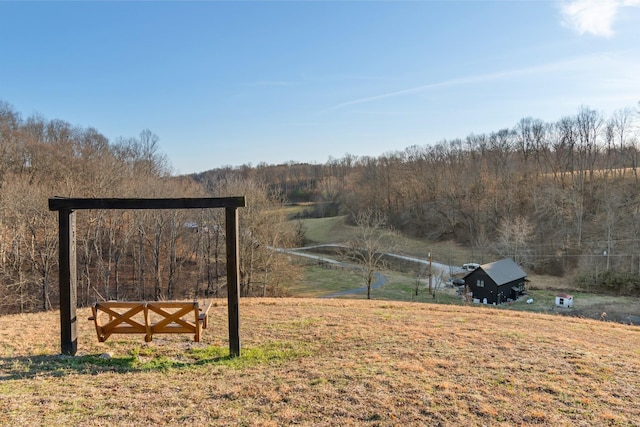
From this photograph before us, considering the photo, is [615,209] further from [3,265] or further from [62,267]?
[3,265]

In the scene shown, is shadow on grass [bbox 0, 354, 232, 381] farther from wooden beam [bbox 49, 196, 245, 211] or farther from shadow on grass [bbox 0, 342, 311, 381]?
wooden beam [bbox 49, 196, 245, 211]

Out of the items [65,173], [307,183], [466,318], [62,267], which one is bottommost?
[466,318]

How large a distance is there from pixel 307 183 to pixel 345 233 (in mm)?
42682

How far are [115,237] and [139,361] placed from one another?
949 inches

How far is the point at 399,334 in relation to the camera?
341 inches

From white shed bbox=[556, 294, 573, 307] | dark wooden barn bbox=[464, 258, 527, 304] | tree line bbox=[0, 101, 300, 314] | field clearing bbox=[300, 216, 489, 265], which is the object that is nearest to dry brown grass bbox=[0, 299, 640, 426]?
tree line bbox=[0, 101, 300, 314]

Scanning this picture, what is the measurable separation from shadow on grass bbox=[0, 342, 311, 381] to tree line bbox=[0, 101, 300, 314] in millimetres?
15918

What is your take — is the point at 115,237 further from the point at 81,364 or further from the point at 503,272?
the point at 503,272

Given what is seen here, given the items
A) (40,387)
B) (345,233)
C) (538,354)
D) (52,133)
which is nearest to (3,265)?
(40,387)

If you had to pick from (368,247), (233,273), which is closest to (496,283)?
(368,247)

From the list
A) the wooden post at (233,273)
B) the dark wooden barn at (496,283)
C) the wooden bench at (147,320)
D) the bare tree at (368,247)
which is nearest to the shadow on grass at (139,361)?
the wooden post at (233,273)

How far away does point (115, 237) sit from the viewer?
27.8 metres

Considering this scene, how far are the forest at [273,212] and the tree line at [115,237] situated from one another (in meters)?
0.12

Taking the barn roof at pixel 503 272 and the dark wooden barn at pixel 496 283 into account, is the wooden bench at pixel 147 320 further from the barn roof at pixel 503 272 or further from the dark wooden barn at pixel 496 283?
the barn roof at pixel 503 272
